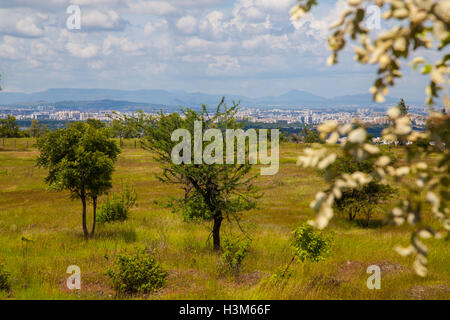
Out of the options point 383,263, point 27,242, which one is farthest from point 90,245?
point 383,263

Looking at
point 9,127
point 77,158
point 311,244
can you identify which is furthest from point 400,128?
point 9,127

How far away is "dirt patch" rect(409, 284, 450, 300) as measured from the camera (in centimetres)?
922

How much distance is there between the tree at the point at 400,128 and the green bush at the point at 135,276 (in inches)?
327

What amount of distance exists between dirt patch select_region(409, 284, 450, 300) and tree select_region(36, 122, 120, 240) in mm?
14665

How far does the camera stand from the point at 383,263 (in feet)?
43.9

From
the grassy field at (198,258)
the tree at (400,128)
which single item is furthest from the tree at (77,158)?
the tree at (400,128)

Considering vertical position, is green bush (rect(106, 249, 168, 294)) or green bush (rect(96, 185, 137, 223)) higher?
green bush (rect(106, 249, 168, 294))

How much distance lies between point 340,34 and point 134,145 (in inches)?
5099

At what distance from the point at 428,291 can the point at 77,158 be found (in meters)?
16.1

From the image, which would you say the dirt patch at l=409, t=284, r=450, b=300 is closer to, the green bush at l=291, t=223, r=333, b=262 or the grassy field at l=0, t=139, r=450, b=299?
the grassy field at l=0, t=139, r=450, b=299

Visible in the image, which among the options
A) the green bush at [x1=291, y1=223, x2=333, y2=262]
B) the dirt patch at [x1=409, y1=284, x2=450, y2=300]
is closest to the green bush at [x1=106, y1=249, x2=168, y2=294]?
the green bush at [x1=291, y1=223, x2=333, y2=262]

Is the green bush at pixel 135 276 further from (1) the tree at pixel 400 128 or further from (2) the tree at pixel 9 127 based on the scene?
(2) the tree at pixel 9 127
